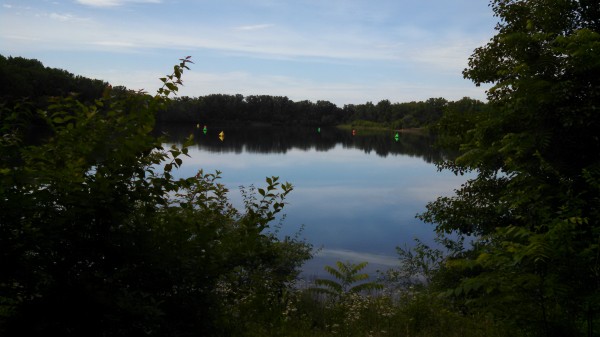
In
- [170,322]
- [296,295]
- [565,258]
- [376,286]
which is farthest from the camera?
[376,286]

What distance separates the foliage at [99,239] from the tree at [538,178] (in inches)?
91.6

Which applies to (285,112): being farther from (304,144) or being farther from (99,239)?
(99,239)

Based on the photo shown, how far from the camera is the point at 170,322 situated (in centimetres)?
349

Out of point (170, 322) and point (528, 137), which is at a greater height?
point (528, 137)

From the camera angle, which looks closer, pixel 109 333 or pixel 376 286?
pixel 109 333

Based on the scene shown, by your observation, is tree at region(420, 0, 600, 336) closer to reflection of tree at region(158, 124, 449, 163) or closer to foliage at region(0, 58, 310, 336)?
foliage at region(0, 58, 310, 336)

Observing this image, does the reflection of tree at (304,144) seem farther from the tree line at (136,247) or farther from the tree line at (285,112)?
the tree line at (285,112)

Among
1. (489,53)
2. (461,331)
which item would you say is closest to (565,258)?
(461,331)

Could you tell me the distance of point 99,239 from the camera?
3.43m

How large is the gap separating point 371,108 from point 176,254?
622ft

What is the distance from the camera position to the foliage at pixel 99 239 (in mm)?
3107

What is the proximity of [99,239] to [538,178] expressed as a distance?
16.7 ft

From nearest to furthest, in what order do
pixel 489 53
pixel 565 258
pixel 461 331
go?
1. pixel 565 258
2. pixel 461 331
3. pixel 489 53

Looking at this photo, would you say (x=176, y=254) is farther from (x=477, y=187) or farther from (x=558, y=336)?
(x=477, y=187)
